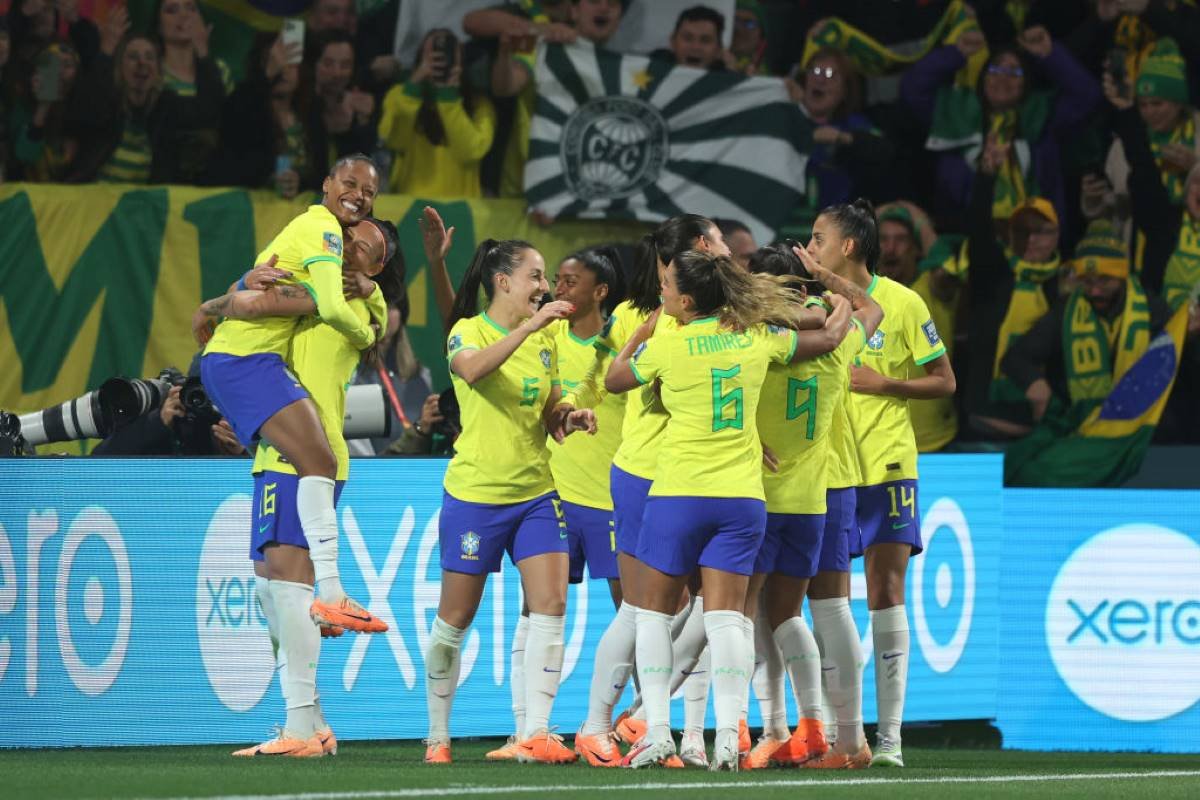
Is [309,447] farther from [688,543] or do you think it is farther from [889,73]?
[889,73]

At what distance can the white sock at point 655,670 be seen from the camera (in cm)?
660

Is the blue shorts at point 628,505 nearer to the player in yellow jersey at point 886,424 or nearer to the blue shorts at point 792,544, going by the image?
the blue shorts at point 792,544

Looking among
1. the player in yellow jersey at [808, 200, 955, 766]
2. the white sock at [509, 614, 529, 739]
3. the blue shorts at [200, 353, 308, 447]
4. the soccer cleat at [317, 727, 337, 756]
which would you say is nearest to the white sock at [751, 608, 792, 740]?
the player in yellow jersey at [808, 200, 955, 766]

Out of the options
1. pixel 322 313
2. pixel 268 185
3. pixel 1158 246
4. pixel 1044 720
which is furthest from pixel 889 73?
pixel 322 313

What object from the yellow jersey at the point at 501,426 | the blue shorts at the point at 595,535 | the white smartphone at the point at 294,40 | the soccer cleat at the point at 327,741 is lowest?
the soccer cleat at the point at 327,741

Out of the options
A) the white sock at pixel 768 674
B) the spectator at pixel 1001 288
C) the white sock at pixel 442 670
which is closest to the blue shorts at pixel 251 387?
the white sock at pixel 442 670

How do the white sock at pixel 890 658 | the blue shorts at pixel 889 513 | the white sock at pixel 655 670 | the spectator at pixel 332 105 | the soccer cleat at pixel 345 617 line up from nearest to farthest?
the white sock at pixel 655 670 → the soccer cleat at pixel 345 617 → the blue shorts at pixel 889 513 → the white sock at pixel 890 658 → the spectator at pixel 332 105

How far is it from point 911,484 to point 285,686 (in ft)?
8.15

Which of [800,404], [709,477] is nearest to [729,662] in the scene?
[709,477]

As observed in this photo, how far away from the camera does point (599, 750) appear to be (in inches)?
270

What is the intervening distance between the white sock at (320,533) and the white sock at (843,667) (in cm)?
182

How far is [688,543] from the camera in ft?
21.4

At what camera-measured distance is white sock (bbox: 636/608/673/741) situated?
6.60 m

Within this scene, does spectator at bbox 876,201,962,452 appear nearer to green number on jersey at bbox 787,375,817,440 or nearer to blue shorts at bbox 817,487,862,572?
blue shorts at bbox 817,487,862,572
